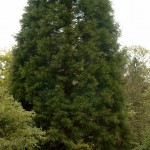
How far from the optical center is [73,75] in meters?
17.6

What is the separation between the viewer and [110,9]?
19234mm

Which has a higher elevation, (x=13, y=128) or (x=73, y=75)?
(x=73, y=75)

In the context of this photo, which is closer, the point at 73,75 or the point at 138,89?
the point at 73,75

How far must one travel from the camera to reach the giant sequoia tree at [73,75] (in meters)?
16.7

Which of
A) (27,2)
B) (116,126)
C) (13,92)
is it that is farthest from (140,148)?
(27,2)

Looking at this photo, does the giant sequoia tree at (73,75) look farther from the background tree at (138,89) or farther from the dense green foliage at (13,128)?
the background tree at (138,89)

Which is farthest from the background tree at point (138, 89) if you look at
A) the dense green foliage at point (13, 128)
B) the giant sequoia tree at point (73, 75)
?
the dense green foliage at point (13, 128)

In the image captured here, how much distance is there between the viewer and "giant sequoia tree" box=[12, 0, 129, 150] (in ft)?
54.9

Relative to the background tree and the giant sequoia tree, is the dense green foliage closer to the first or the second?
the giant sequoia tree

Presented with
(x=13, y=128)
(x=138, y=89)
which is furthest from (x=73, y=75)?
(x=138, y=89)

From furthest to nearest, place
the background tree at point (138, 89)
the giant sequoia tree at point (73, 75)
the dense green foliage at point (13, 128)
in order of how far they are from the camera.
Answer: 1. the background tree at point (138, 89)
2. the giant sequoia tree at point (73, 75)
3. the dense green foliage at point (13, 128)

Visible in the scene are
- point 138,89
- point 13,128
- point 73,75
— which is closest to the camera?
point 13,128

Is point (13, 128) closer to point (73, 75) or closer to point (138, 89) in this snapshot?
point (73, 75)

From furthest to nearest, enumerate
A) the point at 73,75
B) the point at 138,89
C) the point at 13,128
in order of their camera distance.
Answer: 1. the point at 138,89
2. the point at 73,75
3. the point at 13,128
